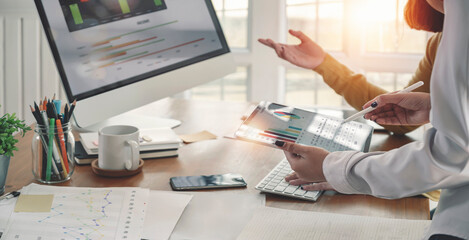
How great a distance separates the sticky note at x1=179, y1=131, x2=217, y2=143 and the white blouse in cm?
54

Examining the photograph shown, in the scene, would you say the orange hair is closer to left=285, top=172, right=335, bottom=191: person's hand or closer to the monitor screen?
the monitor screen

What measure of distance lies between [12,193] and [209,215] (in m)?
0.39

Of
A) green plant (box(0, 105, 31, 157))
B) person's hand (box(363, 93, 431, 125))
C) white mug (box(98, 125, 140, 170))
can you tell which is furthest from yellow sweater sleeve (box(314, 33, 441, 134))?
green plant (box(0, 105, 31, 157))

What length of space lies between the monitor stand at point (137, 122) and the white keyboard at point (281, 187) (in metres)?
0.50

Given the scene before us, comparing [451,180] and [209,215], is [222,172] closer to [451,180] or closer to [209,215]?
[209,215]

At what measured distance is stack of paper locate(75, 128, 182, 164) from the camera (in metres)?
1.32

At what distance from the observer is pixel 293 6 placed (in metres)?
3.05

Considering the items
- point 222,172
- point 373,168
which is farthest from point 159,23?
point 373,168

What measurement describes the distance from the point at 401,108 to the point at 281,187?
0.39m

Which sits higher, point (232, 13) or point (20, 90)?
point (232, 13)

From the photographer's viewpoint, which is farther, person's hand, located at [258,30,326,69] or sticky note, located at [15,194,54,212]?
person's hand, located at [258,30,326,69]

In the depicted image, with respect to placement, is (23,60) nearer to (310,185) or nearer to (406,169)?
(310,185)

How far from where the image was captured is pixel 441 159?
0.87 m

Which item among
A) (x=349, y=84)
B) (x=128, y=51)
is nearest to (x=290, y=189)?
(x=128, y=51)
